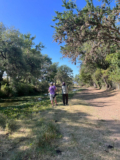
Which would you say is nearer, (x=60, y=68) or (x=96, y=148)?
(x=96, y=148)

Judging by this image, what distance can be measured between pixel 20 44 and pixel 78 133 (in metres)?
15.3

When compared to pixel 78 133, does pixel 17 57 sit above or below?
above

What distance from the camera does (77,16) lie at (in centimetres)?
1008

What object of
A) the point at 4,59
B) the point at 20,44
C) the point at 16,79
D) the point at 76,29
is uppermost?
the point at 20,44

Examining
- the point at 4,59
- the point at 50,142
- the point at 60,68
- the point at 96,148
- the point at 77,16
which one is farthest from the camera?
the point at 60,68

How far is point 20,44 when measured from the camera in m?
15.4

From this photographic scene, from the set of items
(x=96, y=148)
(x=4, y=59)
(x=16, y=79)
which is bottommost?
(x=96, y=148)

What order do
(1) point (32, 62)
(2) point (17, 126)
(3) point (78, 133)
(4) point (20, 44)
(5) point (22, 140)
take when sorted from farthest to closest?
(1) point (32, 62) < (4) point (20, 44) < (2) point (17, 126) < (3) point (78, 133) < (5) point (22, 140)

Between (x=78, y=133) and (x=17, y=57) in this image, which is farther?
(x=17, y=57)

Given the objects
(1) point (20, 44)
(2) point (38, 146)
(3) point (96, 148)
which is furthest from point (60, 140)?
(1) point (20, 44)

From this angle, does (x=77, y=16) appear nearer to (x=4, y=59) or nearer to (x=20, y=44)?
(x=20, y=44)

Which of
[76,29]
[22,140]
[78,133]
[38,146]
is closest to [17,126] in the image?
[22,140]

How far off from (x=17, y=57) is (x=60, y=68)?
40.6 m

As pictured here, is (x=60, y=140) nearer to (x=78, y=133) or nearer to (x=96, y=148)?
(x=78, y=133)
